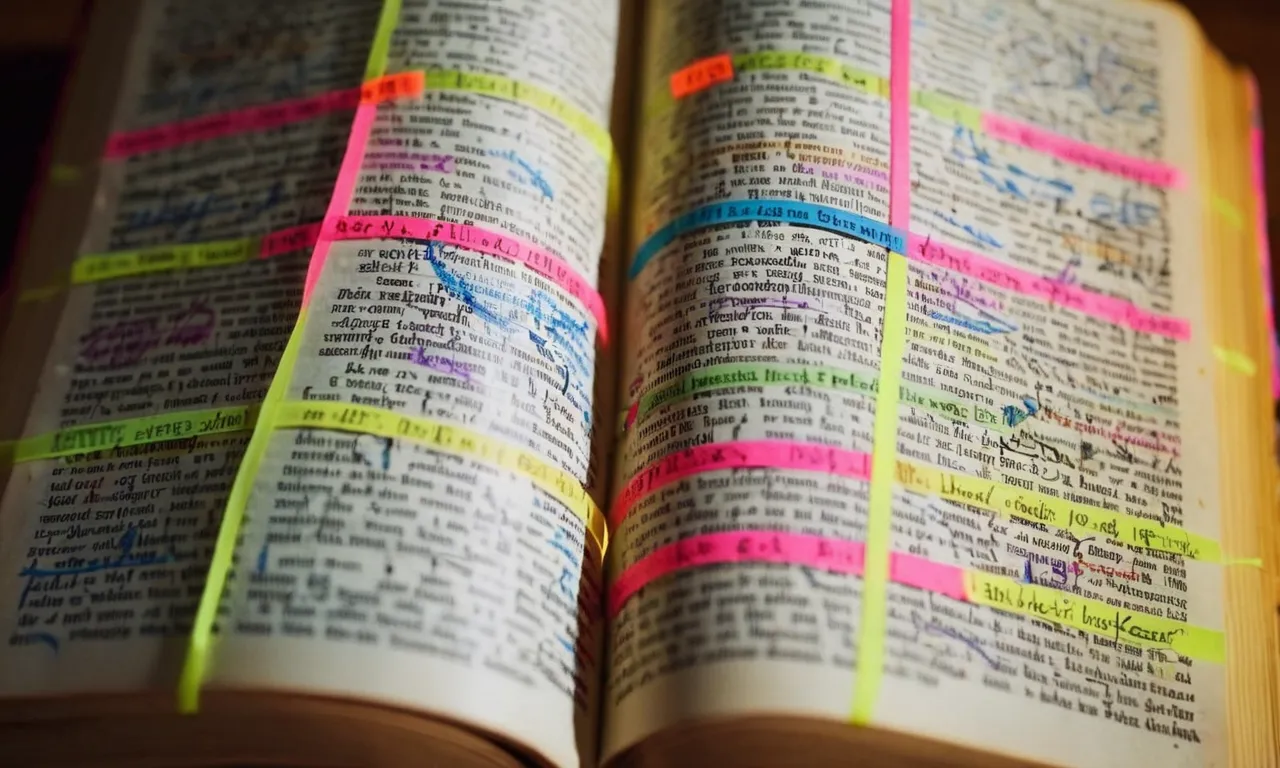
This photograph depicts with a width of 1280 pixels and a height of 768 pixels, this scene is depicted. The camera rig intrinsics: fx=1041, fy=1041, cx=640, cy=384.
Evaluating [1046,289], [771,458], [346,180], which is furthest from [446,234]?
[1046,289]

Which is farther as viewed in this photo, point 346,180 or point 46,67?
point 46,67

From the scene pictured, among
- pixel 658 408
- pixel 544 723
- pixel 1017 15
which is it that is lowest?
pixel 544 723

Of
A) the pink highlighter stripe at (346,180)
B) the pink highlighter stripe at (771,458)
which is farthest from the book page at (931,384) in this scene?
the pink highlighter stripe at (346,180)

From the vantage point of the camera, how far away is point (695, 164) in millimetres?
485

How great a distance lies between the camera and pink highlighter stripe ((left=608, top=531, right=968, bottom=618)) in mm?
396

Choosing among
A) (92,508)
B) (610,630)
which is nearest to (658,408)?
(610,630)

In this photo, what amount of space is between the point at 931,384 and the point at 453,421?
20 cm

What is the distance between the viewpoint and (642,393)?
18.1 inches

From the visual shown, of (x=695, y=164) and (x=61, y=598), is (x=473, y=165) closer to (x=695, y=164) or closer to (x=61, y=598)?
(x=695, y=164)

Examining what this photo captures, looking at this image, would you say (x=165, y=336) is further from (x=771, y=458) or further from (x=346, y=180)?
(x=771, y=458)

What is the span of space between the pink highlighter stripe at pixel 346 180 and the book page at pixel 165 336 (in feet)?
0.05

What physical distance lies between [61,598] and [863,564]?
308 millimetres

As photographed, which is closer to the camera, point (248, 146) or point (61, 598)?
point (61, 598)

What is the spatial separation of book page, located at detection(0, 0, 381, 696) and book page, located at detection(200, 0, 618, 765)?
28mm
